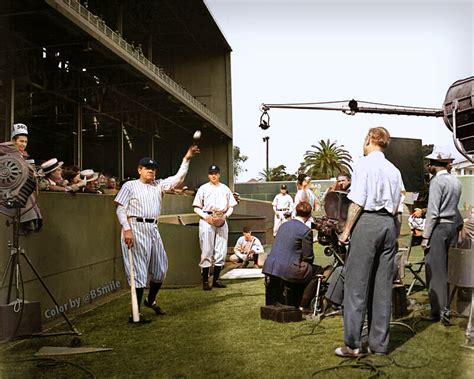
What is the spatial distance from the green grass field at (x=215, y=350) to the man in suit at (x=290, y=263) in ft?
1.64

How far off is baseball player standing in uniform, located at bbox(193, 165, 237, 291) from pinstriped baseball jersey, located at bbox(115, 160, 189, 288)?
8.8 inches

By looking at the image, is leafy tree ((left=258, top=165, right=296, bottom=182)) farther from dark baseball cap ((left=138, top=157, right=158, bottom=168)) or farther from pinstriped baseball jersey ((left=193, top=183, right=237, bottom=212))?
dark baseball cap ((left=138, top=157, right=158, bottom=168))

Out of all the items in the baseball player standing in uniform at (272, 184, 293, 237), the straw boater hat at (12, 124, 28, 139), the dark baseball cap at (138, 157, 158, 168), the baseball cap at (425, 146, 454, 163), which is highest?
the straw boater hat at (12, 124, 28, 139)

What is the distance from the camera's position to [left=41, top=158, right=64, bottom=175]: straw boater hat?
5.89 ft

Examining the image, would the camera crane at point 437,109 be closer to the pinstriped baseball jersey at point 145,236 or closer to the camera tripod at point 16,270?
the pinstriped baseball jersey at point 145,236

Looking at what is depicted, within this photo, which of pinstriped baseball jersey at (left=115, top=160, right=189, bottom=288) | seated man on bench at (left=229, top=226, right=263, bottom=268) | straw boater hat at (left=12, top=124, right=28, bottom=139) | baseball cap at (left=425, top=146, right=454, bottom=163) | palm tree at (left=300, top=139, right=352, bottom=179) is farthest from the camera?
seated man on bench at (left=229, top=226, right=263, bottom=268)

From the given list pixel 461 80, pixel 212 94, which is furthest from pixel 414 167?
pixel 212 94

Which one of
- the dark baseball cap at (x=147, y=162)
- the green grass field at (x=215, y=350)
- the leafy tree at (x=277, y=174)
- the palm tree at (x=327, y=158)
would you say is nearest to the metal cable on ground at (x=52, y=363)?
the green grass field at (x=215, y=350)

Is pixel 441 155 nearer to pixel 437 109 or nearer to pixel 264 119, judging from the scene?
pixel 437 109

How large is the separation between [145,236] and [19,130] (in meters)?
0.97

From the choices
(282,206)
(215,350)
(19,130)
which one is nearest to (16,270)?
(19,130)

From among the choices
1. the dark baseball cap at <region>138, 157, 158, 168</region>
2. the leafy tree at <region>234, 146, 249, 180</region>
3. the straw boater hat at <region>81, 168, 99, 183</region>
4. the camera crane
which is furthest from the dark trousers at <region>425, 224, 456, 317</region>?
the straw boater hat at <region>81, 168, 99, 183</region>

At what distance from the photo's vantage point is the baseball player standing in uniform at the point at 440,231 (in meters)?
2.23

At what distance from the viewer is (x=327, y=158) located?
203 centimetres
